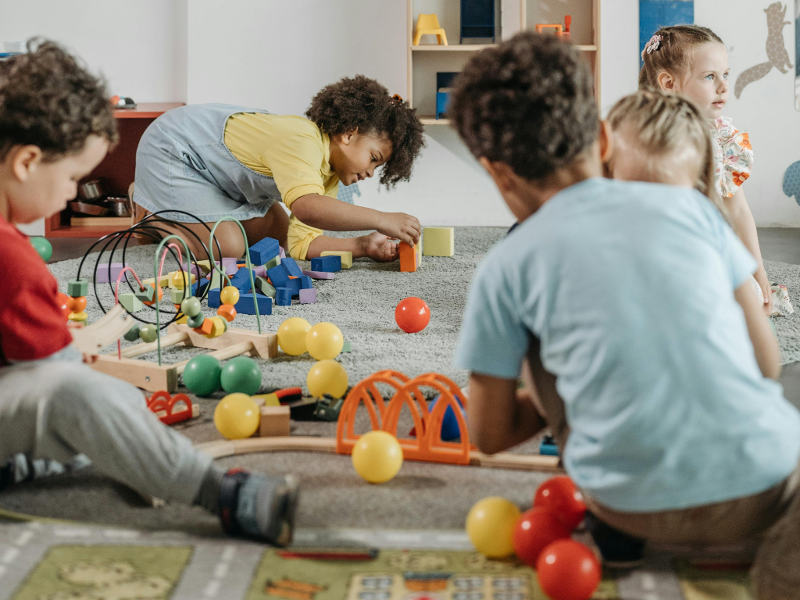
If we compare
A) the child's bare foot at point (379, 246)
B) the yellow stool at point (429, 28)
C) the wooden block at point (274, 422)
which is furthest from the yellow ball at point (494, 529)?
the yellow stool at point (429, 28)

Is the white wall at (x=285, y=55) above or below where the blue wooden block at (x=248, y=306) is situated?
above

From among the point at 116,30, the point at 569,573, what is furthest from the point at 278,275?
the point at 116,30

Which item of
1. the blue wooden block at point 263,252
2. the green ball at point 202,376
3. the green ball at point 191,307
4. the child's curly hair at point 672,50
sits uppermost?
the child's curly hair at point 672,50

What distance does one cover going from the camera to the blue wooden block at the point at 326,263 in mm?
A: 2375

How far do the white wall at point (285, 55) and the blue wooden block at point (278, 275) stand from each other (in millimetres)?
1793

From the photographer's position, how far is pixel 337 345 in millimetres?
1504

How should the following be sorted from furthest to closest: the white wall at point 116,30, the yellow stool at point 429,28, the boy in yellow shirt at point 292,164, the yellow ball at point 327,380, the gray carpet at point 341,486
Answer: the white wall at point 116,30 < the yellow stool at point 429,28 < the boy in yellow shirt at point 292,164 < the yellow ball at point 327,380 < the gray carpet at point 341,486

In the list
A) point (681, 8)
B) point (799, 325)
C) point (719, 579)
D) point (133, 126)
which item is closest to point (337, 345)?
point (719, 579)

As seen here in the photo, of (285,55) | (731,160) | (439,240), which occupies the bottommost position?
(439,240)

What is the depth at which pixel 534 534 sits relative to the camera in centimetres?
80

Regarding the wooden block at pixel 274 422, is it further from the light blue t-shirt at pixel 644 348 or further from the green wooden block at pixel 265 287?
the green wooden block at pixel 265 287

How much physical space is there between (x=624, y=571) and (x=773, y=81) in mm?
3282

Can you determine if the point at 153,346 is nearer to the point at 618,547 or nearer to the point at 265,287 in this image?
the point at 265,287

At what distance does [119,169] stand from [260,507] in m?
3.15
